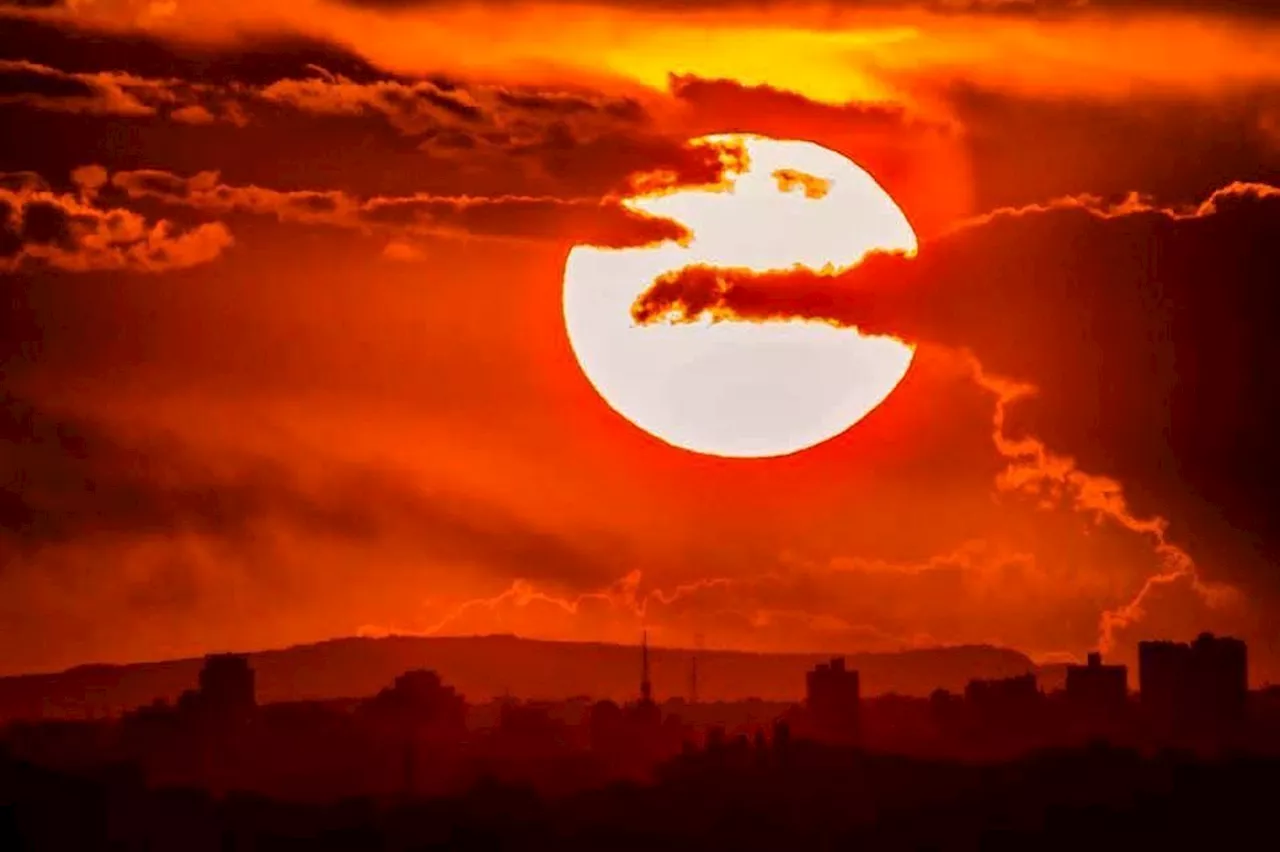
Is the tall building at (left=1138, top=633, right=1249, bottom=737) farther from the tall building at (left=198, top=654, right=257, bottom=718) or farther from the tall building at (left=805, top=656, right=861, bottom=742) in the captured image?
the tall building at (left=198, top=654, right=257, bottom=718)

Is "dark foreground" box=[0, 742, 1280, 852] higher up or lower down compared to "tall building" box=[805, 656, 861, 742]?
lower down

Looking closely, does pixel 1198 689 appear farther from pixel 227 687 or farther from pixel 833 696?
pixel 227 687

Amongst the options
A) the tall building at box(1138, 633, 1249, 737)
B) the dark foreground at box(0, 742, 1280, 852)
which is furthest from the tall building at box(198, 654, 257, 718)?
the tall building at box(1138, 633, 1249, 737)

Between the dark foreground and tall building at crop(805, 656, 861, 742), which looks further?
tall building at crop(805, 656, 861, 742)

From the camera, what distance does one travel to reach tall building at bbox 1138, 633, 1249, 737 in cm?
9000

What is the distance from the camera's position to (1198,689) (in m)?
91.3

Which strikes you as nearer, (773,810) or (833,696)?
(773,810)

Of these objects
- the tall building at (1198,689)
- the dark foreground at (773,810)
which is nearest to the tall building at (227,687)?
the dark foreground at (773,810)

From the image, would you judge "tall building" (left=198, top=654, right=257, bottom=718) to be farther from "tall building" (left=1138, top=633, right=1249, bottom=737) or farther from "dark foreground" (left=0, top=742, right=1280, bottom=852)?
"tall building" (left=1138, top=633, right=1249, bottom=737)

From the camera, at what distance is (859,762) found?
93562 mm

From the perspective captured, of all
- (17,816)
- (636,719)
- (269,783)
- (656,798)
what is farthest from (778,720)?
(17,816)

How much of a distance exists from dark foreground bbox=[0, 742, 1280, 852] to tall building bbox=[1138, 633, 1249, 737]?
1.64 meters

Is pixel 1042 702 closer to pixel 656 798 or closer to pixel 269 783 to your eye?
pixel 656 798

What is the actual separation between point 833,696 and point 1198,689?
42.9 ft
